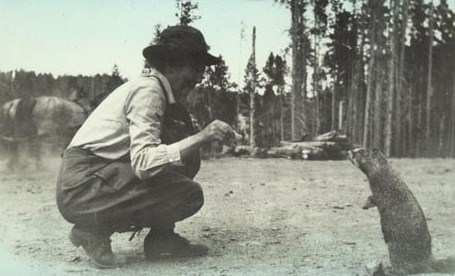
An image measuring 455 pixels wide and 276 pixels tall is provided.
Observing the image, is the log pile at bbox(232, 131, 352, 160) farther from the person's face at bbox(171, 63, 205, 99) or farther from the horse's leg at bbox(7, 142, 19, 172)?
the person's face at bbox(171, 63, 205, 99)

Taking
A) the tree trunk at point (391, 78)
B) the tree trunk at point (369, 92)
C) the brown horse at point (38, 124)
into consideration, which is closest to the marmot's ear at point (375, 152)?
the brown horse at point (38, 124)

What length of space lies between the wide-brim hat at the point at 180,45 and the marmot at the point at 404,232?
0.99 meters

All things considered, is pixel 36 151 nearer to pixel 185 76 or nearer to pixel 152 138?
pixel 185 76

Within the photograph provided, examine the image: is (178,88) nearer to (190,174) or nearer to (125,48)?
(190,174)

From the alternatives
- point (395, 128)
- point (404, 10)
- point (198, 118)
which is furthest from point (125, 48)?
point (395, 128)

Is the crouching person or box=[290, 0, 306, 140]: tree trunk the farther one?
box=[290, 0, 306, 140]: tree trunk

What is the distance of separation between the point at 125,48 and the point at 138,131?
37.0 inches

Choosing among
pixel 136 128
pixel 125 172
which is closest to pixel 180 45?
pixel 136 128

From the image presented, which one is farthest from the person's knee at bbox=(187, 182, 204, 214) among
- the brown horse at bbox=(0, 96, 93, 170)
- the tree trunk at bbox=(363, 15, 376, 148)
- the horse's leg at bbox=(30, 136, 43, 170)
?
the tree trunk at bbox=(363, 15, 376, 148)

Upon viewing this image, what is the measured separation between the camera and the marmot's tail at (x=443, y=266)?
2.32 m

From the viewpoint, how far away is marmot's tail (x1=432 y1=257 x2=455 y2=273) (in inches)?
91.3

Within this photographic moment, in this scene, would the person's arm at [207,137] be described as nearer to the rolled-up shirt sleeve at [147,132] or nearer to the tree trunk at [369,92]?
the rolled-up shirt sleeve at [147,132]

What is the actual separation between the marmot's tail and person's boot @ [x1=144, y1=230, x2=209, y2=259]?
1.02 m

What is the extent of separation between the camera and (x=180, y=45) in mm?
2432
